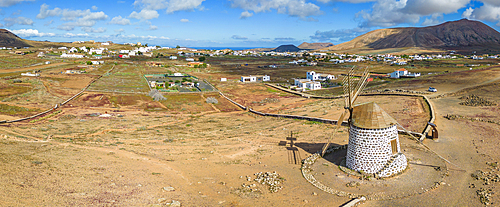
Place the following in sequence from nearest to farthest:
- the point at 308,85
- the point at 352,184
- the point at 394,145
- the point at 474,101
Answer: the point at 352,184 < the point at 394,145 < the point at 474,101 < the point at 308,85

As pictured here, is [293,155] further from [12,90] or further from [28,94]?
[12,90]

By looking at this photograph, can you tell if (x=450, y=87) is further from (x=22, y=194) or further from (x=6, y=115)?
(x=6, y=115)

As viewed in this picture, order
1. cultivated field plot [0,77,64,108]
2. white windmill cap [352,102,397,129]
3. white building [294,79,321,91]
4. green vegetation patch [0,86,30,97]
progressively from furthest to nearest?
white building [294,79,321,91]
green vegetation patch [0,86,30,97]
cultivated field plot [0,77,64,108]
white windmill cap [352,102,397,129]

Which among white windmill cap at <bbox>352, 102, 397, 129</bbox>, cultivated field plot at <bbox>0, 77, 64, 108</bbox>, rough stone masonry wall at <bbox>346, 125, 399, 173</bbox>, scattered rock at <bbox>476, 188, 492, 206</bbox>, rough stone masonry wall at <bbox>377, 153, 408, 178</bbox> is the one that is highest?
white windmill cap at <bbox>352, 102, 397, 129</bbox>

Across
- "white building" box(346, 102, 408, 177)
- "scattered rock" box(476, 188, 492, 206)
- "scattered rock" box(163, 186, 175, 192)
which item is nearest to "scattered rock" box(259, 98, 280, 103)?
"white building" box(346, 102, 408, 177)

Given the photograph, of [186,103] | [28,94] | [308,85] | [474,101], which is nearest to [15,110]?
[28,94]

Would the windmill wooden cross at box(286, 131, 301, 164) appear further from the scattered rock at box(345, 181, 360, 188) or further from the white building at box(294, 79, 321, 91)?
the white building at box(294, 79, 321, 91)

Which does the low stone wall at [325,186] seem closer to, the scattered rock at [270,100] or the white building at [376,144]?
the white building at [376,144]
